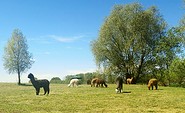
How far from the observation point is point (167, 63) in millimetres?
68938

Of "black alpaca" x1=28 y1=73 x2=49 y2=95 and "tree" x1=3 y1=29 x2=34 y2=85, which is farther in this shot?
"tree" x1=3 y1=29 x2=34 y2=85

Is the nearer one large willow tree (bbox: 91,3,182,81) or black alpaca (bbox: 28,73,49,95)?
black alpaca (bbox: 28,73,49,95)

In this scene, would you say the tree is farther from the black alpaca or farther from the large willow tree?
the black alpaca

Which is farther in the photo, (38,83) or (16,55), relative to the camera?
(16,55)

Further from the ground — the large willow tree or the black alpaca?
the large willow tree

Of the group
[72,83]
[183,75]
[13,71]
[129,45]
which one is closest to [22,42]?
[13,71]

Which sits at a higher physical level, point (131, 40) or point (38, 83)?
point (131, 40)

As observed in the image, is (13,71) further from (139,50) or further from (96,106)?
(96,106)

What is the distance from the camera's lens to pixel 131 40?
226 feet

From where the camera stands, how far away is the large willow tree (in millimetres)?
69438

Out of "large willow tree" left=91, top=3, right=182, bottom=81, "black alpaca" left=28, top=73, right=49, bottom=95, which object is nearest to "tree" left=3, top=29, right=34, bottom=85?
"large willow tree" left=91, top=3, right=182, bottom=81

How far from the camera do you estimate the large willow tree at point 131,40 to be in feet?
228

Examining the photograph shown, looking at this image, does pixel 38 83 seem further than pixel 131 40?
No

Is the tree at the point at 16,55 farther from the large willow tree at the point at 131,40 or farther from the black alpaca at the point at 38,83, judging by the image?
the black alpaca at the point at 38,83
